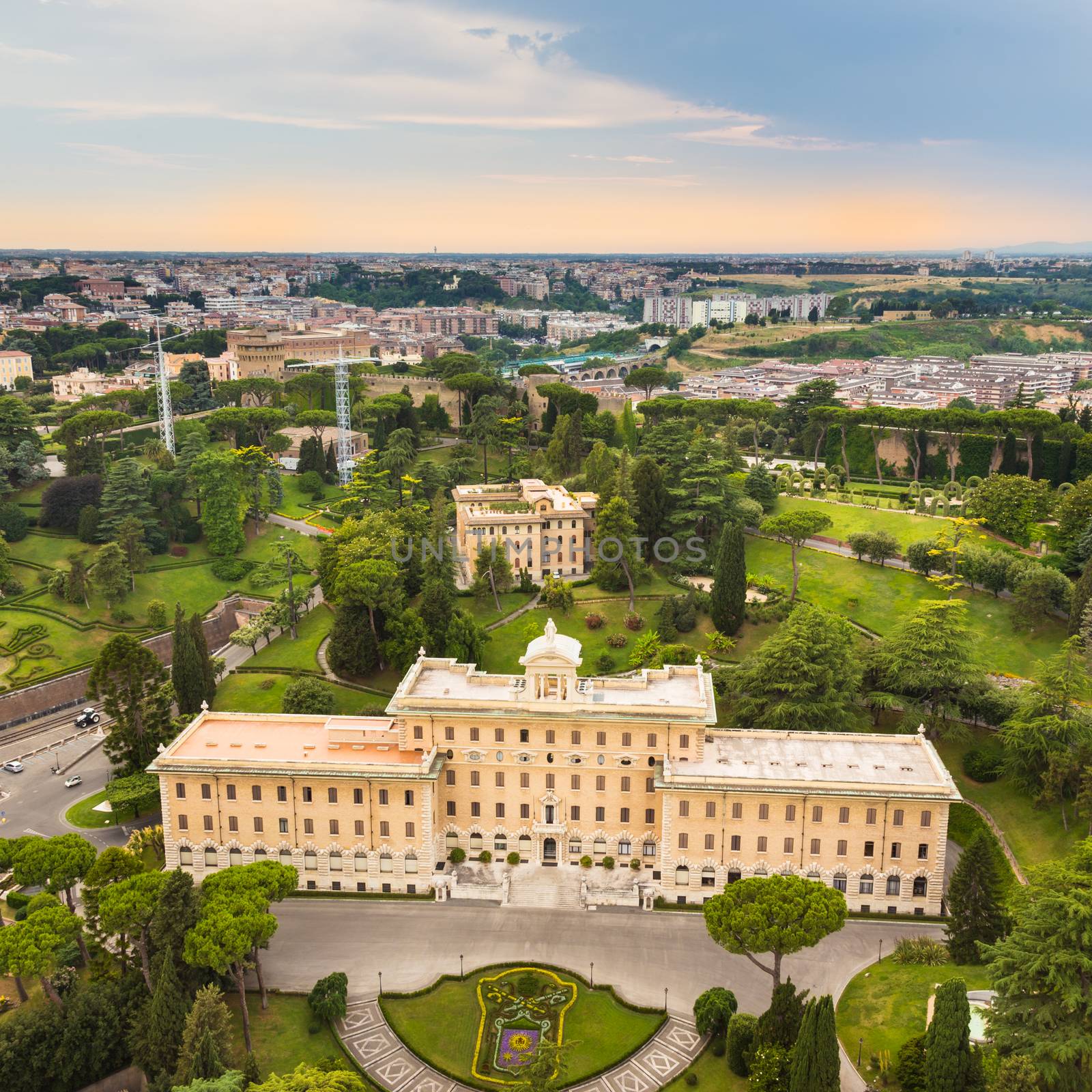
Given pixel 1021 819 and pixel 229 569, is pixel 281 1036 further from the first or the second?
pixel 229 569

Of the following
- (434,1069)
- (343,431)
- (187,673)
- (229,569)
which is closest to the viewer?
(434,1069)

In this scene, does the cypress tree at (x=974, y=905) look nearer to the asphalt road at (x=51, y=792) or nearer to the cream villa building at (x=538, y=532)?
the asphalt road at (x=51, y=792)

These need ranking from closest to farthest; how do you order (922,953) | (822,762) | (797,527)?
(922,953)
(822,762)
(797,527)

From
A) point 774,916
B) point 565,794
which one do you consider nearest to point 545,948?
point 565,794

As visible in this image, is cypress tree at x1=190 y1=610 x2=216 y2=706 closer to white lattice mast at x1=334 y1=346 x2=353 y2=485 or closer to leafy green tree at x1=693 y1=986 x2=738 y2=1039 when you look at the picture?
leafy green tree at x1=693 y1=986 x2=738 y2=1039

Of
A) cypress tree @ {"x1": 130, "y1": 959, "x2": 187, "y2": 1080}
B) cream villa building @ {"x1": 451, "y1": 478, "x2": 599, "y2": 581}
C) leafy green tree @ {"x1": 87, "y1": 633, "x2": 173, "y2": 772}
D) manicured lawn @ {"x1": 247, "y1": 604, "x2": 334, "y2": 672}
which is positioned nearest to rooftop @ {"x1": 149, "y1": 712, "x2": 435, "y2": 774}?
leafy green tree @ {"x1": 87, "y1": 633, "x2": 173, "y2": 772}

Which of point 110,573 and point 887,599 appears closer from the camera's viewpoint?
point 887,599
